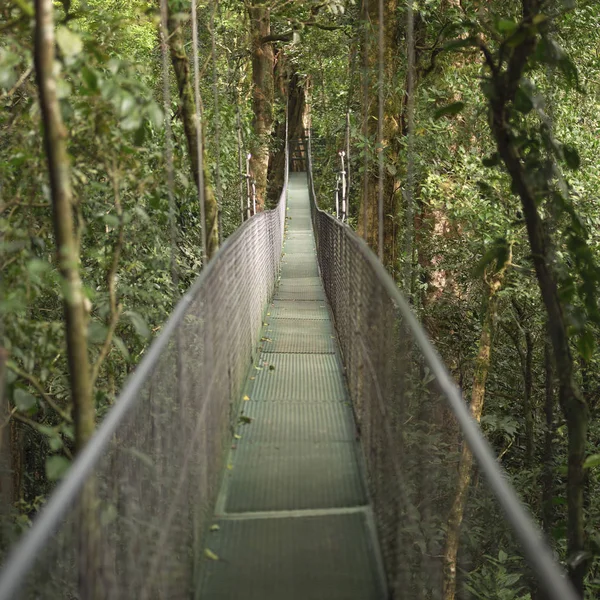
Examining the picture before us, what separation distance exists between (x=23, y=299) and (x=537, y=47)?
5.84ft

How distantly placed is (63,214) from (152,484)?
0.71 metres

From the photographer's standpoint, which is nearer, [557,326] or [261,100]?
[557,326]

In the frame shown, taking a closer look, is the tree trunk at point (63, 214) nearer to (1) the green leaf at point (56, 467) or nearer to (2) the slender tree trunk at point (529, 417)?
(1) the green leaf at point (56, 467)

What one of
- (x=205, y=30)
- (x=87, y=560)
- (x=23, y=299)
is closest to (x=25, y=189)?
(x=23, y=299)

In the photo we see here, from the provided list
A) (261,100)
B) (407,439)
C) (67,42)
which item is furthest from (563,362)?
(261,100)

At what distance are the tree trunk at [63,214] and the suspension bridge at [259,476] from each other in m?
0.13

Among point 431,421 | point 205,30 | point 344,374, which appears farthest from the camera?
point 205,30

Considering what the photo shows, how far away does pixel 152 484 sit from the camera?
6.72ft

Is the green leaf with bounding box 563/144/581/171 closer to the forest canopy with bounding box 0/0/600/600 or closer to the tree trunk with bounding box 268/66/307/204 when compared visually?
the forest canopy with bounding box 0/0/600/600

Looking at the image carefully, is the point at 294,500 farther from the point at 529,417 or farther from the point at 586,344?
the point at 529,417

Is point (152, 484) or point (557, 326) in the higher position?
point (557, 326)

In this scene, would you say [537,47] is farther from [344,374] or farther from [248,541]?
[344,374]

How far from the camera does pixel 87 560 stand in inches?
55.1

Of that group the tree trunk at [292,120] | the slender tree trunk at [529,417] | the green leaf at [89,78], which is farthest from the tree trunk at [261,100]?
the green leaf at [89,78]
